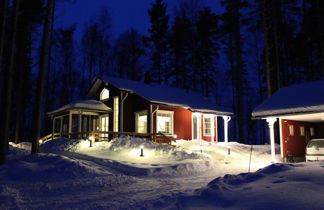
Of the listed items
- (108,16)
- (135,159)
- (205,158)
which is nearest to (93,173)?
(135,159)

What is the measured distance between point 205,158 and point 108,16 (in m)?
28.1

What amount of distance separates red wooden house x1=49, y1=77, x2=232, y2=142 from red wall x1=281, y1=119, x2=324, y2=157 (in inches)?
296

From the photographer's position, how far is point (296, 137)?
1647 centimetres

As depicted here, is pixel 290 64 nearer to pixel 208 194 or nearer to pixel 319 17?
pixel 319 17

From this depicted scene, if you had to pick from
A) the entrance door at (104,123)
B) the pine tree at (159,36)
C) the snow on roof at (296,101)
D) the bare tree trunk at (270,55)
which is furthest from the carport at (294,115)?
the pine tree at (159,36)

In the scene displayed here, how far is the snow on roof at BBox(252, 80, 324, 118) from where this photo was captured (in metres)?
12.6

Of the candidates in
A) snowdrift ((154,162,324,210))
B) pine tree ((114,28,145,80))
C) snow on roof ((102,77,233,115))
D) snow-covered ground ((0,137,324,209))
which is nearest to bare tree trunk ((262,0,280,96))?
snow-covered ground ((0,137,324,209))

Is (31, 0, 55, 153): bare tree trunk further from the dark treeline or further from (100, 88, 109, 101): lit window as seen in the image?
the dark treeline

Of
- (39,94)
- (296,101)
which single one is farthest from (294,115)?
(39,94)

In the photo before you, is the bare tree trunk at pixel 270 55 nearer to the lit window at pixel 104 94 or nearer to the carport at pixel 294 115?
the carport at pixel 294 115

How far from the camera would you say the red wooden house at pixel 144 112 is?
69.9 ft

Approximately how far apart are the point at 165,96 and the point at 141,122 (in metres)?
3.19

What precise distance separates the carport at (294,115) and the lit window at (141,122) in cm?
950

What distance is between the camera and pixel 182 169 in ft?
39.4
